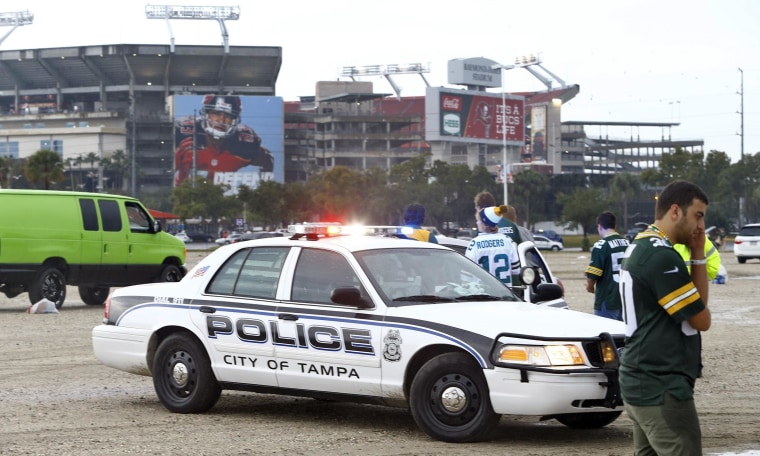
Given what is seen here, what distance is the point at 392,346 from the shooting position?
8.95 metres

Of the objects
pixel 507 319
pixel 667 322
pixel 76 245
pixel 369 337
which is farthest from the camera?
pixel 76 245

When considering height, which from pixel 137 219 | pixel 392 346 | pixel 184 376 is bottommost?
pixel 184 376

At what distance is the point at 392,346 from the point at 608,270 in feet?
11.7

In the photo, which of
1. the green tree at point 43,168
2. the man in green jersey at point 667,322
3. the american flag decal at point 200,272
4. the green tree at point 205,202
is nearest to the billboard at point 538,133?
the green tree at point 205,202

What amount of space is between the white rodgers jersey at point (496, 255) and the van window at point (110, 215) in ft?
43.5

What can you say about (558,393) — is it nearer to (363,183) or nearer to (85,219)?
(85,219)

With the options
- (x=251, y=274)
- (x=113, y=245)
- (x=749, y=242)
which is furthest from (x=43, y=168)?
(x=251, y=274)

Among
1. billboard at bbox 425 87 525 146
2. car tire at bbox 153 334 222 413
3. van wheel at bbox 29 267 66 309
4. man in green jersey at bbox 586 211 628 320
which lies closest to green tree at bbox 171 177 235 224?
billboard at bbox 425 87 525 146

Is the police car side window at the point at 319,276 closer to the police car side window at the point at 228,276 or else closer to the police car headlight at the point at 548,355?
the police car side window at the point at 228,276

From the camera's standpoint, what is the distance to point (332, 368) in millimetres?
9281

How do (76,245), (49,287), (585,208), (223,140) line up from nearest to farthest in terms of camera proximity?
(49,287) < (76,245) < (585,208) < (223,140)

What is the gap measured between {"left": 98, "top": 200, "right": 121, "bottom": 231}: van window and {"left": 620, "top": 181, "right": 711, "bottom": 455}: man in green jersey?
745 inches

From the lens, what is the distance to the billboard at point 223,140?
161125 millimetres

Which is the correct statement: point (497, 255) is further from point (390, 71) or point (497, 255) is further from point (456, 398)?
point (390, 71)
